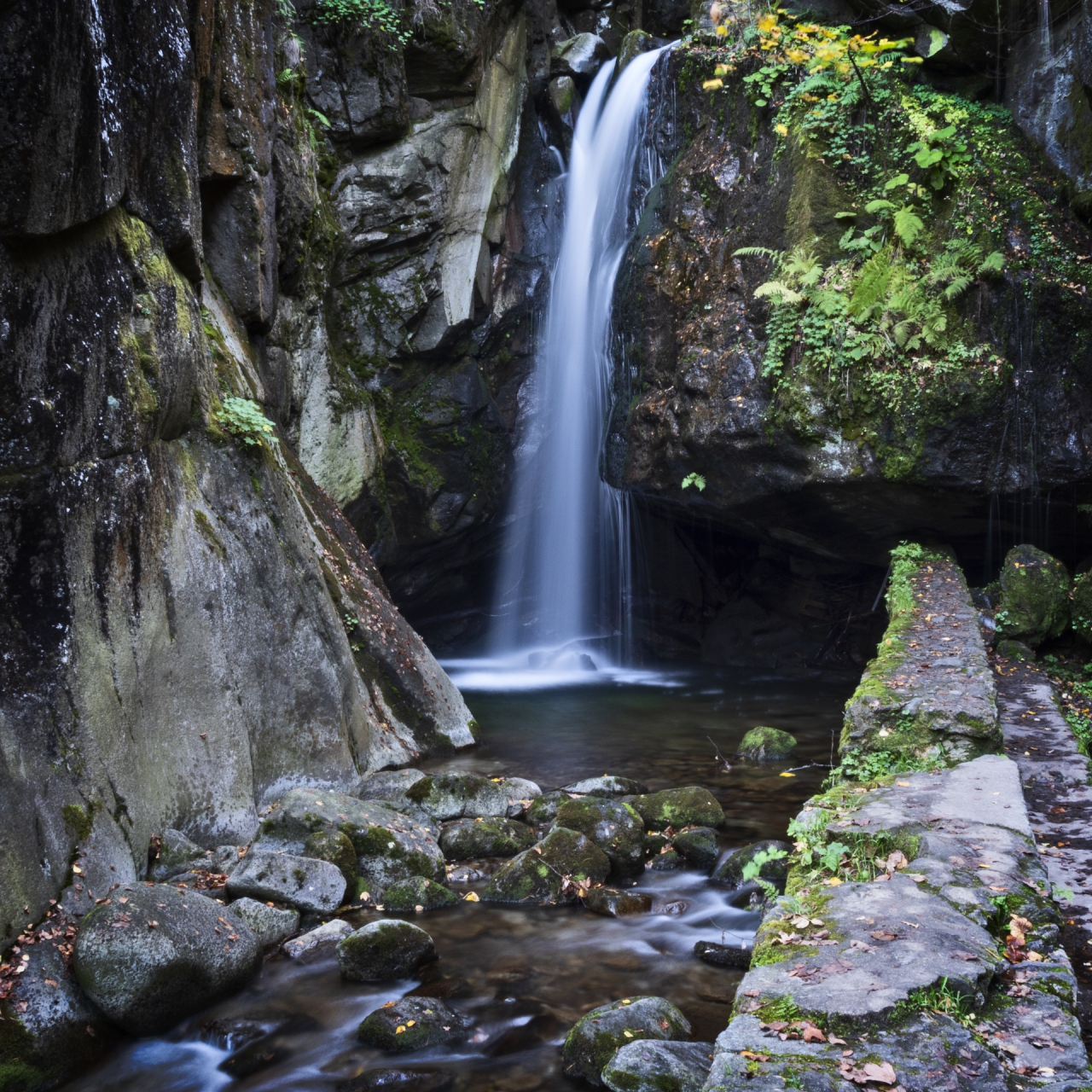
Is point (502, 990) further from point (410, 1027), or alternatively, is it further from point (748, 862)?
point (748, 862)

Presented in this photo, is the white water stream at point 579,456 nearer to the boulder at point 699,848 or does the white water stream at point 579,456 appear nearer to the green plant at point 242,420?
the green plant at point 242,420

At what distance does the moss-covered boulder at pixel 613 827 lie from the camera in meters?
6.32

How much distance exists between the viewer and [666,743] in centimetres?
1041

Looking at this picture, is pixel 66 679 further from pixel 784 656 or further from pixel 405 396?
pixel 784 656

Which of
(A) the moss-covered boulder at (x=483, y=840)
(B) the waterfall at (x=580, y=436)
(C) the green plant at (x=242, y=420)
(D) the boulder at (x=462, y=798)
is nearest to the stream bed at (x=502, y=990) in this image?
(A) the moss-covered boulder at (x=483, y=840)

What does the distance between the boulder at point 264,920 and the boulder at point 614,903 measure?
1892 mm

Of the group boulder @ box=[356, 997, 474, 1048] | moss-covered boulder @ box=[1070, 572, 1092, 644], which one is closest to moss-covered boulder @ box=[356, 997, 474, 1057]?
boulder @ box=[356, 997, 474, 1048]

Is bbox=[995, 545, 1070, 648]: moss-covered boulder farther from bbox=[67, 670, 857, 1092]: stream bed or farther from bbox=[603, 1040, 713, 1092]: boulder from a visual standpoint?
bbox=[603, 1040, 713, 1092]: boulder

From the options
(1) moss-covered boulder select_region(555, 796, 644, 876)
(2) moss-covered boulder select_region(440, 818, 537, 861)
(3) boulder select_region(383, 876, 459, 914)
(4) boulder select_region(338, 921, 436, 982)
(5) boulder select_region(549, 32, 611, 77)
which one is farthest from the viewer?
(5) boulder select_region(549, 32, 611, 77)

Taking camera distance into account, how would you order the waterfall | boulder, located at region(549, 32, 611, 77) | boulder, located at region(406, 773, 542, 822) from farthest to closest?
1. boulder, located at region(549, 32, 611, 77)
2. the waterfall
3. boulder, located at region(406, 773, 542, 822)

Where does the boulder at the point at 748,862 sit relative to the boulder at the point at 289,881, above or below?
below

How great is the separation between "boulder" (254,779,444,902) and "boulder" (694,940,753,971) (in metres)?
2.00

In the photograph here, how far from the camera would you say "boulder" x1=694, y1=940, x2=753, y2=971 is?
4957 millimetres

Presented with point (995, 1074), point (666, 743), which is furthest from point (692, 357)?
point (995, 1074)
